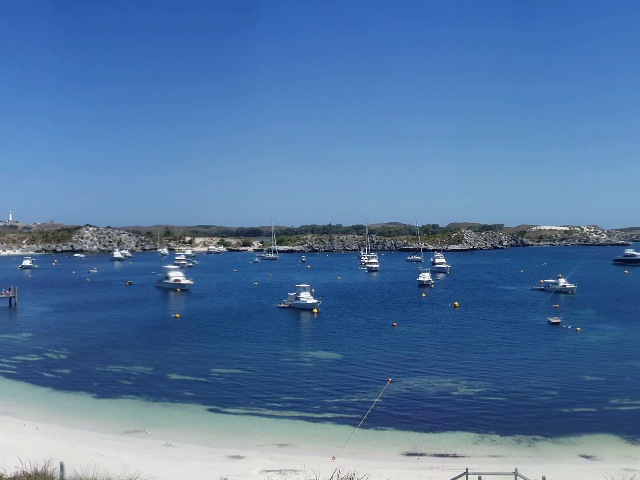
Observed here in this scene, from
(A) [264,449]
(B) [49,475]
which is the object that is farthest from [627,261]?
(B) [49,475]

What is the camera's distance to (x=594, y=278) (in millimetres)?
94250

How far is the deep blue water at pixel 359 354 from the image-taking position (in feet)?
93.1

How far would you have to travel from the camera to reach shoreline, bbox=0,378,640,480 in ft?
70.1

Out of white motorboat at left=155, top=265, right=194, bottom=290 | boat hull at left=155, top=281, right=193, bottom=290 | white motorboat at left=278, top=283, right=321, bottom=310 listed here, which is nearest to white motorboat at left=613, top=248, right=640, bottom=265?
white motorboat at left=278, top=283, right=321, bottom=310

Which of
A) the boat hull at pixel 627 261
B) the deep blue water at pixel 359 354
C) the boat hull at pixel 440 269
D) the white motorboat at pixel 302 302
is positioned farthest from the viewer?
the boat hull at pixel 627 261

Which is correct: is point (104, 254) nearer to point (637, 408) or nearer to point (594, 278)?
point (594, 278)

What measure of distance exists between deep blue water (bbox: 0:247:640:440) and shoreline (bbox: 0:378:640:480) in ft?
4.40

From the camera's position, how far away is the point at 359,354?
130 feet

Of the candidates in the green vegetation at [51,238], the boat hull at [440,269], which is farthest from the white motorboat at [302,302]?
the green vegetation at [51,238]

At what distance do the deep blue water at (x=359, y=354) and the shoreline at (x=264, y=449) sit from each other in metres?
1.34

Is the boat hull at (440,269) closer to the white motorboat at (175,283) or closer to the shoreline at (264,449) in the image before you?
the white motorboat at (175,283)

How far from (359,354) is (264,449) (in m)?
16.7

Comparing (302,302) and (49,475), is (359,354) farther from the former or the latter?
(49,475)

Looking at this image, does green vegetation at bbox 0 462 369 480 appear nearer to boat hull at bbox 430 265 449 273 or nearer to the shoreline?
the shoreline
